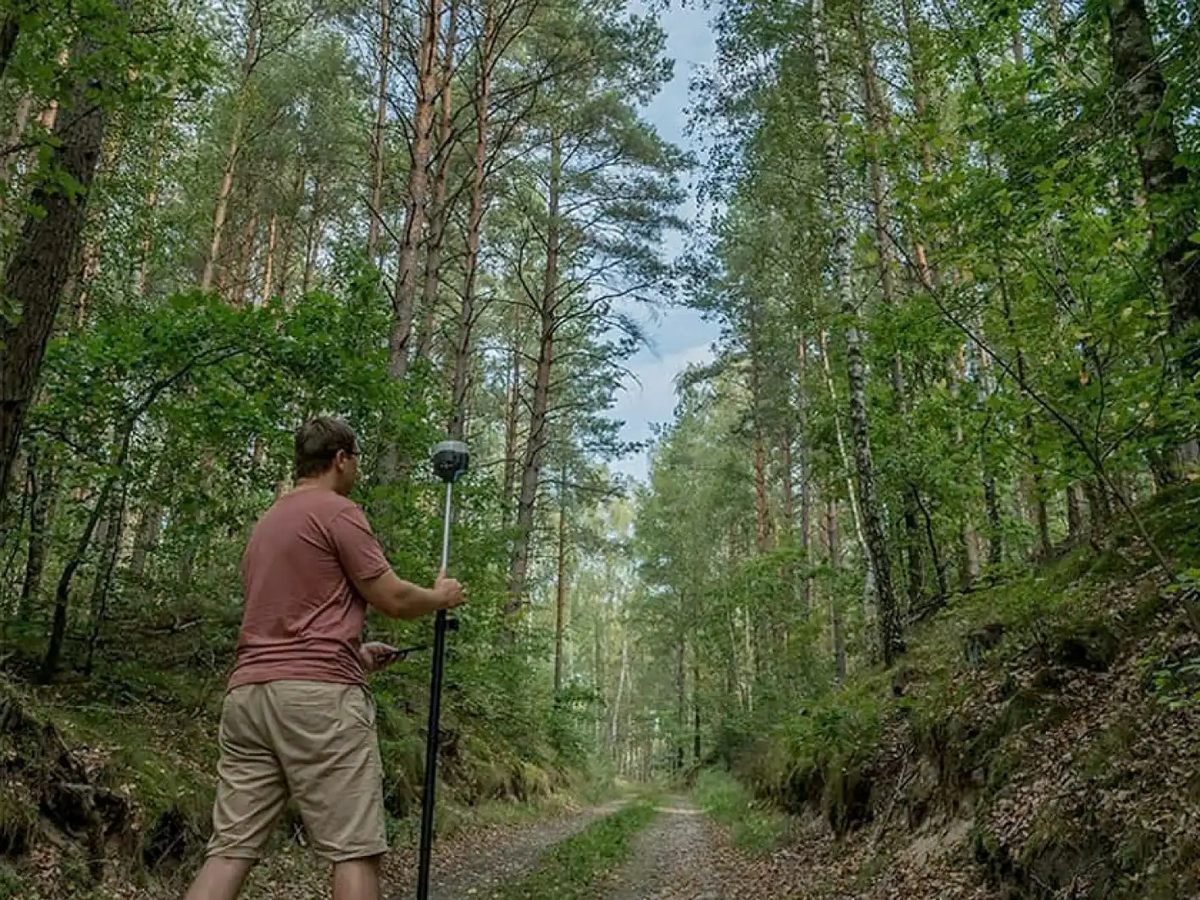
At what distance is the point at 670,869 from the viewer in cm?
863

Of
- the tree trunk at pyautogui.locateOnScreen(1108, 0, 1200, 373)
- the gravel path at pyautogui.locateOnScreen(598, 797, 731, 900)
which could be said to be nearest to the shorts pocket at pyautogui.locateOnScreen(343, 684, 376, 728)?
the tree trunk at pyautogui.locateOnScreen(1108, 0, 1200, 373)

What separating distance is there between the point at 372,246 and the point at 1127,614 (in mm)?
12336

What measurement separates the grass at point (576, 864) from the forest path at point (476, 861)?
0.20 metres

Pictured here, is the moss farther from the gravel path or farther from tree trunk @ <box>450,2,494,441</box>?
tree trunk @ <box>450,2,494,441</box>

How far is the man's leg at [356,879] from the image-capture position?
7.49 feet

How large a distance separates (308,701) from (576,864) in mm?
6363

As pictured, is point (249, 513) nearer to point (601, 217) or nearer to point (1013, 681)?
point (1013, 681)

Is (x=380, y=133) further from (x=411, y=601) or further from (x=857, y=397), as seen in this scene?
(x=411, y=601)

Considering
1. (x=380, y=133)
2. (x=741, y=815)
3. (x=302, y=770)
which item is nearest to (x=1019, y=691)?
(x=302, y=770)

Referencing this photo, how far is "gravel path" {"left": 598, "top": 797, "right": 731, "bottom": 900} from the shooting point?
6.92 metres

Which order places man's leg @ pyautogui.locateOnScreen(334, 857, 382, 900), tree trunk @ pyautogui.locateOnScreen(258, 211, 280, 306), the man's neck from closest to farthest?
1. man's leg @ pyautogui.locateOnScreen(334, 857, 382, 900)
2. the man's neck
3. tree trunk @ pyautogui.locateOnScreen(258, 211, 280, 306)

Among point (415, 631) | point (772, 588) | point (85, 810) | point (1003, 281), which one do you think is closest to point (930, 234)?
point (1003, 281)

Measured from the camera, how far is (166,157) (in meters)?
13.7

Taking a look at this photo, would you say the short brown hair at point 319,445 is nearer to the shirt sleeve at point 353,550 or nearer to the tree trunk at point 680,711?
the shirt sleeve at point 353,550
